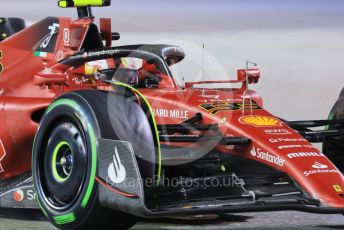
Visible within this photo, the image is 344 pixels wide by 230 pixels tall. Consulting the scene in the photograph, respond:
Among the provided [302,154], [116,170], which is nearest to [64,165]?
[116,170]

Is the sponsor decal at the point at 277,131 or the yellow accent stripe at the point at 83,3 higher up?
the yellow accent stripe at the point at 83,3

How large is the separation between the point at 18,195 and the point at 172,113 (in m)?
1.41

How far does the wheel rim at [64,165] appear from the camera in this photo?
227 inches

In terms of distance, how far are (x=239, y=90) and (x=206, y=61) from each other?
1176 millimetres

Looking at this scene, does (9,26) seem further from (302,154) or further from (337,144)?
(302,154)

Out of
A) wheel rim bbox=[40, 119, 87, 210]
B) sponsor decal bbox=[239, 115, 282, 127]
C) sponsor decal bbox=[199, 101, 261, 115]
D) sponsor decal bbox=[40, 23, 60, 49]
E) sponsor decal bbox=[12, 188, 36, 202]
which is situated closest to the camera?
wheel rim bbox=[40, 119, 87, 210]

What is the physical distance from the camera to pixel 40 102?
22.9 feet

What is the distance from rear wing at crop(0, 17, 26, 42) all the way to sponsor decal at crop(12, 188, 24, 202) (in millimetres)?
2894

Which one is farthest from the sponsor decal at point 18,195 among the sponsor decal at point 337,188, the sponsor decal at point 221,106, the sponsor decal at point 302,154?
the sponsor decal at point 337,188

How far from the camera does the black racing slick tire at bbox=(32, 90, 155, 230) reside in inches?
222

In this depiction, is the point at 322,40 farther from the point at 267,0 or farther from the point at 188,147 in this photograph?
the point at 188,147

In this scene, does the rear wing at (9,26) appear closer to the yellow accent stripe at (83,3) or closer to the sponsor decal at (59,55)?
the yellow accent stripe at (83,3)

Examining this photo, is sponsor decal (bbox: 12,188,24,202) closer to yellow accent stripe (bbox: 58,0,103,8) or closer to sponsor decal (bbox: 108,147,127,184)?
sponsor decal (bbox: 108,147,127,184)

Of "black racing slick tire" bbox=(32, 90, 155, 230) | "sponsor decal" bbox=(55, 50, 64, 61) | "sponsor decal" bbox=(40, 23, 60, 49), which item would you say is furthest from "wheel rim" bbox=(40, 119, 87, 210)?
"sponsor decal" bbox=(40, 23, 60, 49)
